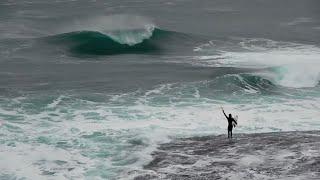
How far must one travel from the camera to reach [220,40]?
220 feet

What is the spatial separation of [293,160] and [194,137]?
275 inches

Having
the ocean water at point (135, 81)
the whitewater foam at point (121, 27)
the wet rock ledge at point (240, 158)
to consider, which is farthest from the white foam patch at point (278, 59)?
the wet rock ledge at point (240, 158)

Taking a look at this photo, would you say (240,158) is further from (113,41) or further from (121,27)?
(121,27)

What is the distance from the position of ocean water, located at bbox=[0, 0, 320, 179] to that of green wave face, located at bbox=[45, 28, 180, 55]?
0.11 metres

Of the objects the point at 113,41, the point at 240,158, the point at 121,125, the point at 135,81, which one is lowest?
the point at 240,158

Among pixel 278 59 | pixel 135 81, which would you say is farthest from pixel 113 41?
pixel 278 59

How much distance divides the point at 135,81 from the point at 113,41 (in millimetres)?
15722

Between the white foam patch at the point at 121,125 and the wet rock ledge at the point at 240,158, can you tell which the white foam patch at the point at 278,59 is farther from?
the wet rock ledge at the point at 240,158

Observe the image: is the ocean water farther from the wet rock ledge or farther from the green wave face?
the wet rock ledge

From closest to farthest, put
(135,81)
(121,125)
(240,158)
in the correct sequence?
(240,158) → (121,125) → (135,81)

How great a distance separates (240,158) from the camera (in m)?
30.1

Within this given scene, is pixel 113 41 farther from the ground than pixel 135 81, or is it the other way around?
pixel 113 41

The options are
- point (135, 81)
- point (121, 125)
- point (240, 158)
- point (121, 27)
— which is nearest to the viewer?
point (240, 158)

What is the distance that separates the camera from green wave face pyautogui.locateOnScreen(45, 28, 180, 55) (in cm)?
6291
